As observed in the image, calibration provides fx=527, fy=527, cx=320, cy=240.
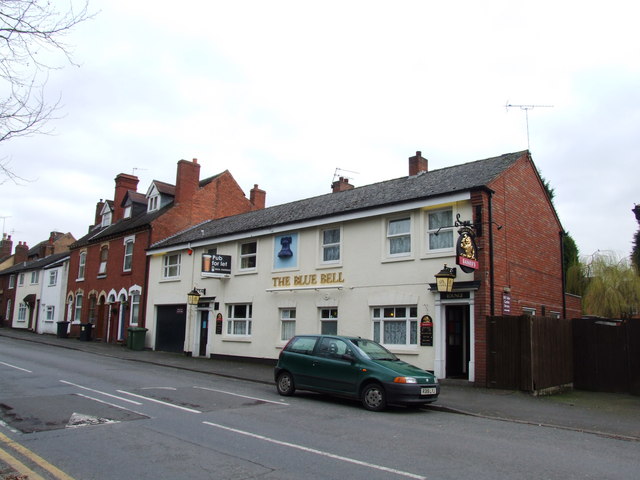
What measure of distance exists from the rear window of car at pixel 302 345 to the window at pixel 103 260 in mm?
23344

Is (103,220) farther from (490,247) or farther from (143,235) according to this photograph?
(490,247)

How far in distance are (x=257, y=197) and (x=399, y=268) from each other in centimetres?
2000

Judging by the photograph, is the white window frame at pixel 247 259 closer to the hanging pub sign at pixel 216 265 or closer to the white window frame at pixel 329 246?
the hanging pub sign at pixel 216 265

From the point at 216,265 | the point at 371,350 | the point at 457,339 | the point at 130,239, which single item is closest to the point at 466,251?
the point at 457,339

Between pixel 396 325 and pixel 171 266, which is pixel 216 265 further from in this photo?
pixel 396 325

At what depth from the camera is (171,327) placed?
26.2 m

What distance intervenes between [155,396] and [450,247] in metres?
9.17

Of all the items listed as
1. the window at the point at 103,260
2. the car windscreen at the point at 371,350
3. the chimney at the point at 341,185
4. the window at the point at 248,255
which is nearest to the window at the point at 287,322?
the window at the point at 248,255

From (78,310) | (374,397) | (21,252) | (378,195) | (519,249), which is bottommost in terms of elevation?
(374,397)

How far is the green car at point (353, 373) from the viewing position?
10680 mm

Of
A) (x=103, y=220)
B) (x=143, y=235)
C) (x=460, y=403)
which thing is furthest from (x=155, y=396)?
(x=103, y=220)

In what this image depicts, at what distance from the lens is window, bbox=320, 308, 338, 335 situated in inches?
736

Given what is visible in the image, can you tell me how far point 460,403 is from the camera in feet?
39.5

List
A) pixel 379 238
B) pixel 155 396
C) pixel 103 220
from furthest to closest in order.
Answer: pixel 103 220
pixel 379 238
pixel 155 396
